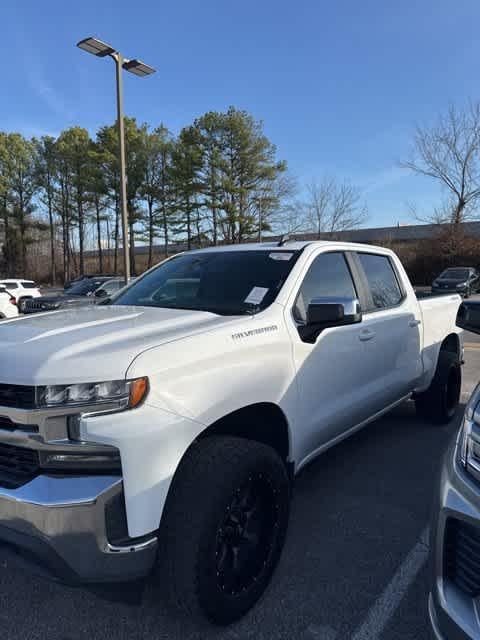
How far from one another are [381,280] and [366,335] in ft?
2.94

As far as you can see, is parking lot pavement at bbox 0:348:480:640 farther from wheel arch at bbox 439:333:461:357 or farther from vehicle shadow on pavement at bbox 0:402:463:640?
wheel arch at bbox 439:333:461:357

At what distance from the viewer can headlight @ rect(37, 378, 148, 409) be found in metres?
1.81

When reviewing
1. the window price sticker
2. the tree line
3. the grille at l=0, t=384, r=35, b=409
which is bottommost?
the grille at l=0, t=384, r=35, b=409

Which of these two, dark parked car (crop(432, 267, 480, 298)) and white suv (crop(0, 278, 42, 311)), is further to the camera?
dark parked car (crop(432, 267, 480, 298))

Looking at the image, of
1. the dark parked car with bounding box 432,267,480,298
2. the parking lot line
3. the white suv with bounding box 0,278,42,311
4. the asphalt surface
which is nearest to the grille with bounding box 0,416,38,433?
the asphalt surface

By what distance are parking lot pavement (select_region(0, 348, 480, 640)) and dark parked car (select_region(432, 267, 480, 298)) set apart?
21.6m

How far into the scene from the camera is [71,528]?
5.60 feet

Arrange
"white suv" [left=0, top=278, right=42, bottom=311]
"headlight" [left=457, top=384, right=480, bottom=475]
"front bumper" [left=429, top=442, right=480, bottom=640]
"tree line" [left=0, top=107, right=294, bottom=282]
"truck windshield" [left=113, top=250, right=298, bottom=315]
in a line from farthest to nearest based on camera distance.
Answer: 1. "tree line" [left=0, top=107, right=294, bottom=282]
2. "white suv" [left=0, top=278, right=42, bottom=311]
3. "truck windshield" [left=113, top=250, right=298, bottom=315]
4. "headlight" [left=457, top=384, right=480, bottom=475]
5. "front bumper" [left=429, top=442, right=480, bottom=640]

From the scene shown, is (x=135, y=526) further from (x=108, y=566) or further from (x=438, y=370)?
(x=438, y=370)

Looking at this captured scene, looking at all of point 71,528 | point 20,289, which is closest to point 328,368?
point 71,528

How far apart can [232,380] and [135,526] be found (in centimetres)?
74

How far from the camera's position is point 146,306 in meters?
3.15

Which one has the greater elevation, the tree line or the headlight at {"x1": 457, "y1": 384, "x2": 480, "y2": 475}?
the tree line

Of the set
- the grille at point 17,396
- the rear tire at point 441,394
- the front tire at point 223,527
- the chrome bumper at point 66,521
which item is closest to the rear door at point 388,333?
the rear tire at point 441,394
